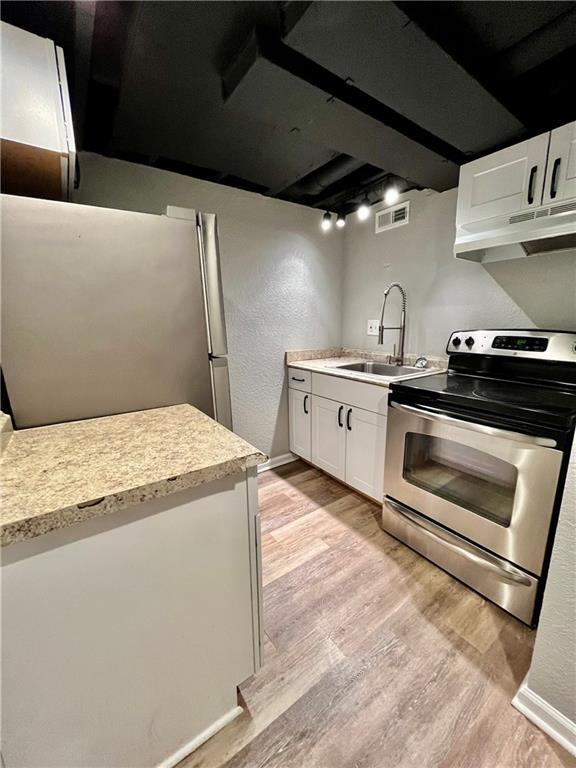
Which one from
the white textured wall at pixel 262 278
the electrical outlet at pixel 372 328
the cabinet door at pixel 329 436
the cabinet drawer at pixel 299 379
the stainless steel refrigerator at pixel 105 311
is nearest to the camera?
the stainless steel refrigerator at pixel 105 311

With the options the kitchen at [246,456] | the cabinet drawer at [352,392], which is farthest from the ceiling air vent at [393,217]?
the cabinet drawer at [352,392]

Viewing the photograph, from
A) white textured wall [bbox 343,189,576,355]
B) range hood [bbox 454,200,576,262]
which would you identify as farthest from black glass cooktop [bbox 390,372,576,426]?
range hood [bbox 454,200,576,262]

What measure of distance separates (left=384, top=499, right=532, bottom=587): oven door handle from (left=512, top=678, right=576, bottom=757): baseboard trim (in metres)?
0.35

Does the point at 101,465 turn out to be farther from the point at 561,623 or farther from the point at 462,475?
the point at 462,475

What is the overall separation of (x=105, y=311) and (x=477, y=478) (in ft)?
5.88

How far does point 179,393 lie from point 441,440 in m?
1.32

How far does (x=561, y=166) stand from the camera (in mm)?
1338

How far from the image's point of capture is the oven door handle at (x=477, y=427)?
120cm

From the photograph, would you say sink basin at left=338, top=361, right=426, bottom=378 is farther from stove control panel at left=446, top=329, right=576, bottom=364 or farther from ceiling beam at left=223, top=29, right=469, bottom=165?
ceiling beam at left=223, top=29, right=469, bottom=165

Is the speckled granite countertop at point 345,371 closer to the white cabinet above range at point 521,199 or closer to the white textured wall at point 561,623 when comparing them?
the white cabinet above range at point 521,199

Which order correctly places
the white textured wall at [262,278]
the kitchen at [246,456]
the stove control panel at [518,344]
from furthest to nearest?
1. the white textured wall at [262,278]
2. the stove control panel at [518,344]
3. the kitchen at [246,456]

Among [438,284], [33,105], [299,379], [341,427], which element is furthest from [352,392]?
[33,105]

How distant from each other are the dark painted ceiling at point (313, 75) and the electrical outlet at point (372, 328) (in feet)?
3.89

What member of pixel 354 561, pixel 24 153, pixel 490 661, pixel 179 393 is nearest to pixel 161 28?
pixel 24 153
